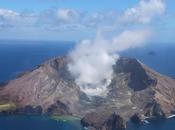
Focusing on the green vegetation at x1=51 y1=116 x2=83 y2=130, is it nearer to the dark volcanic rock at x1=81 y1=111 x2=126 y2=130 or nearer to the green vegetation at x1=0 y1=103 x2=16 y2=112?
the dark volcanic rock at x1=81 y1=111 x2=126 y2=130

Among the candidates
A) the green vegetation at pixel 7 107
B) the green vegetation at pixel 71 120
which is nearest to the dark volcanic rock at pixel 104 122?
the green vegetation at pixel 71 120

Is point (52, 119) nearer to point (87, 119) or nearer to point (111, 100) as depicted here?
point (87, 119)

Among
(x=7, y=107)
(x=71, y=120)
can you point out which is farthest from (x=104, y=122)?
(x=7, y=107)

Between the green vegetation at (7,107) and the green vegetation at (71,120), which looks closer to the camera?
the green vegetation at (71,120)

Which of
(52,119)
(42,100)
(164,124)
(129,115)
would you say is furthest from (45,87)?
(164,124)

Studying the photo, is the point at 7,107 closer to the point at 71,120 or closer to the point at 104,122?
the point at 71,120

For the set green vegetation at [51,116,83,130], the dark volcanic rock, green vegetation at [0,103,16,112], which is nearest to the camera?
the dark volcanic rock

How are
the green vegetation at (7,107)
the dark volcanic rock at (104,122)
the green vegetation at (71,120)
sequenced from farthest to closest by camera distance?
the green vegetation at (7,107) → the green vegetation at (71,120) → the dark volcanic rock at (104,122)

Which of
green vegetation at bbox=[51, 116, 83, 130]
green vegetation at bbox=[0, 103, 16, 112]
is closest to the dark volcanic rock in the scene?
green vegetation at bbox=[51, 116, 83, 130]

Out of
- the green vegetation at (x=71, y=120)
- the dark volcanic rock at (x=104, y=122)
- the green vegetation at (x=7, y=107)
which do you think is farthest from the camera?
the green vegetation at (x=7, y=107)

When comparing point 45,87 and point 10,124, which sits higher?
point 45,87

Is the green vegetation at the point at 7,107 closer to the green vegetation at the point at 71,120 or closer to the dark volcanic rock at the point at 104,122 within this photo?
the green vegetation at the point at 71,120
